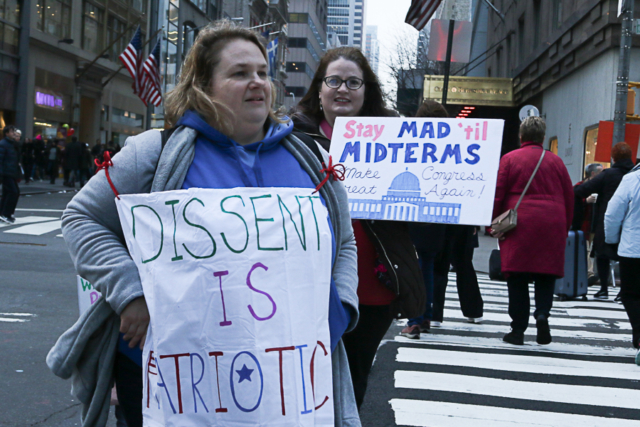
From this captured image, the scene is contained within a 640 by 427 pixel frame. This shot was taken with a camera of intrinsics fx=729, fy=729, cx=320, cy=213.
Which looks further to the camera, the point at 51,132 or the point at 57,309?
the point at 51,132

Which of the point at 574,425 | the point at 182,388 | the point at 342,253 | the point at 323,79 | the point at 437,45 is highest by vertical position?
the point at 437,45

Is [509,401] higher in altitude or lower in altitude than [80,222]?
lower

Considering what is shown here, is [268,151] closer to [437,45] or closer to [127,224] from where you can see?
[127,224]

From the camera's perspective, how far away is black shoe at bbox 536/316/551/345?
685cm

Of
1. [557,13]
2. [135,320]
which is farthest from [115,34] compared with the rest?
[135,320]

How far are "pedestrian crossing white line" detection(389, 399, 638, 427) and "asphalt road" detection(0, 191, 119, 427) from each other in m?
2.08

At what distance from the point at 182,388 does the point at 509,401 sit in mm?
3602

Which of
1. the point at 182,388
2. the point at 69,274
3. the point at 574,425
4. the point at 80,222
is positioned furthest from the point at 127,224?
the point at 69,274

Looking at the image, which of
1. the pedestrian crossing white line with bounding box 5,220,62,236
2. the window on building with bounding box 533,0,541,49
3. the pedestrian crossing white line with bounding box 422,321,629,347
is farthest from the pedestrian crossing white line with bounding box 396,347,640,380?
the window on building with bounding box 533,0,541,49

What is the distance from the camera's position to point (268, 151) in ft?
8.00

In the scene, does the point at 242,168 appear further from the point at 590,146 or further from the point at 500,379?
the point at 590,146

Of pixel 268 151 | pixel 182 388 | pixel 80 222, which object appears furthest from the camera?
pixel 268 151

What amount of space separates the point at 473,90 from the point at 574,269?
15693mm

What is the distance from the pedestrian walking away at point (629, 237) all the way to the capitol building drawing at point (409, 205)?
2.79 metres
